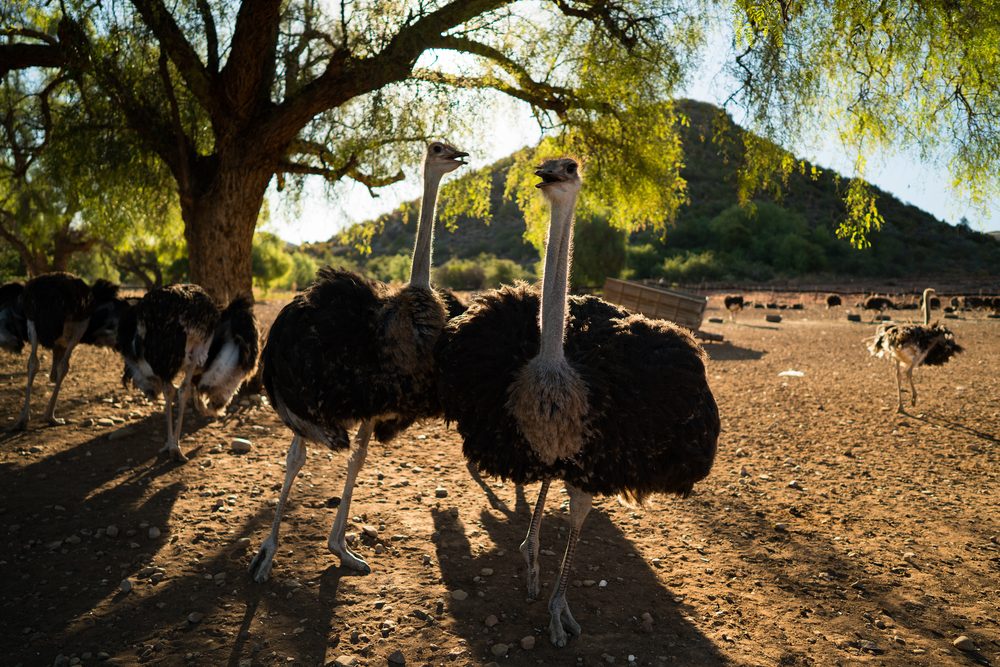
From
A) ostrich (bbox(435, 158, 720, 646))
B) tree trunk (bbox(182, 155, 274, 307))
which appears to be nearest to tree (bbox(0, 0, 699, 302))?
tree trunk (bbox(182, 155, 274, 307))

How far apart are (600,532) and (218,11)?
24.9ft

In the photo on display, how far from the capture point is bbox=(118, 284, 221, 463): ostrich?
537cm

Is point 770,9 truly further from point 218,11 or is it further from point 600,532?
point 218,11

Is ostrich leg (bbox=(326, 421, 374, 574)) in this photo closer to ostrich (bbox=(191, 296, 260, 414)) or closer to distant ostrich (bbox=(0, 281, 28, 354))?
ostrich (bbox=(191, 296, 260, 414))

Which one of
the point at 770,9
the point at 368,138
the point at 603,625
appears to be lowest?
the point at 603,625

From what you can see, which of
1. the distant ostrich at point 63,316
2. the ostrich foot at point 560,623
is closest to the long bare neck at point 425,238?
the ostrich foot at point 560,623

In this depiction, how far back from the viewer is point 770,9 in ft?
18.1

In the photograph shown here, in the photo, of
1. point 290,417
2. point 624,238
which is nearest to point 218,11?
point 290,417

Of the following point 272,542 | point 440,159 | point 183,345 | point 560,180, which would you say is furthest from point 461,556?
point 183,345

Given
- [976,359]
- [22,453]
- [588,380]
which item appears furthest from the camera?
[976,359]

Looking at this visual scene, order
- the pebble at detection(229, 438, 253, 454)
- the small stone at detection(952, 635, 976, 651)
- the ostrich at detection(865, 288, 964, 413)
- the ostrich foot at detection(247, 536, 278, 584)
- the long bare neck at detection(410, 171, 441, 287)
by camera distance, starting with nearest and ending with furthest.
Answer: the small stone at detection(952, 635, 976, 651) < the ostrich foot at detection(247, 536, 278, 584) < the long bare neck at detection(410, 171, 441, 287) < the pebble at detection(229, 438, 253, 454) < the ostrich at detection(865, 288, 964, 413)

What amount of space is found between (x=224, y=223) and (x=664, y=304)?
10076 mm

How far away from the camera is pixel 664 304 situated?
1433 cm

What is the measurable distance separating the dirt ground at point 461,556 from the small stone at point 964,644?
62mm
